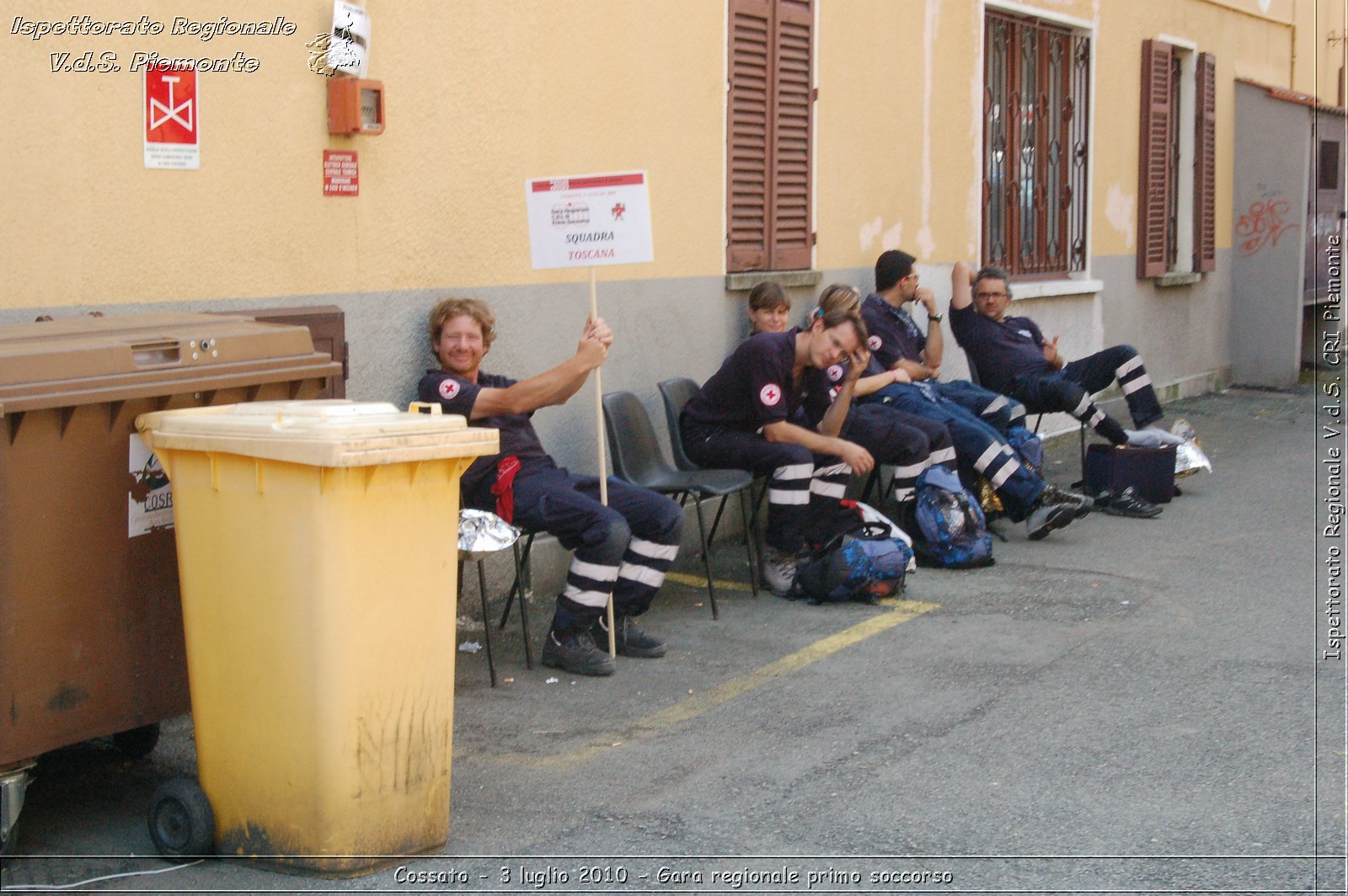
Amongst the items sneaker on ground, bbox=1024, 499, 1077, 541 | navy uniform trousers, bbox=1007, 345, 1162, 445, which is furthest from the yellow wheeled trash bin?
navy uniform trousers, bbox=1007, 345, 1162, 445

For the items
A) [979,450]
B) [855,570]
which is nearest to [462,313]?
[855,570]

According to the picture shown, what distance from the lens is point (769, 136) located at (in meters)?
7.95

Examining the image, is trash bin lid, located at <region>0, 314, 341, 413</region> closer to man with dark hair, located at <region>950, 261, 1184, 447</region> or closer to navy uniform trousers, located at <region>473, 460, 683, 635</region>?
navy uniform trousers, located at <region>473, 460, 683, 635</region>

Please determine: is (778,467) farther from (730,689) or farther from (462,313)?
(462,313)

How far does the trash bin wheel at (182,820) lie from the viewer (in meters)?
3.71

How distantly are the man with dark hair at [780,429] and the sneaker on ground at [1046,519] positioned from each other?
1437mm

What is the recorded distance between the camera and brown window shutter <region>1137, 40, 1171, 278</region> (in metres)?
12.4

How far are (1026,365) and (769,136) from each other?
221 centimetres

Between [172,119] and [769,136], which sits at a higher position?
[769,136]

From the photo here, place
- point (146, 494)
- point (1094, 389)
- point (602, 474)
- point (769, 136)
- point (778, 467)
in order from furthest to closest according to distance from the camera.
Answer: point (1094, 389)
point (769, 136)
point (778, 467)
point (602, 474)
point (146, 494)

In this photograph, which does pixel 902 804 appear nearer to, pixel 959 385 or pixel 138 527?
pixel 138 527

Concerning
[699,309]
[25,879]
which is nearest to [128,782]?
[25,879]

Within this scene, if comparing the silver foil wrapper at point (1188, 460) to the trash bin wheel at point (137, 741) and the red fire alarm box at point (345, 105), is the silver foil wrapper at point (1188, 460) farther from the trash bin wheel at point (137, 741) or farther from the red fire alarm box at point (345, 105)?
the trash bin wheel at point (137, 741)

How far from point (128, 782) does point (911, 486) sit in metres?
4.21
